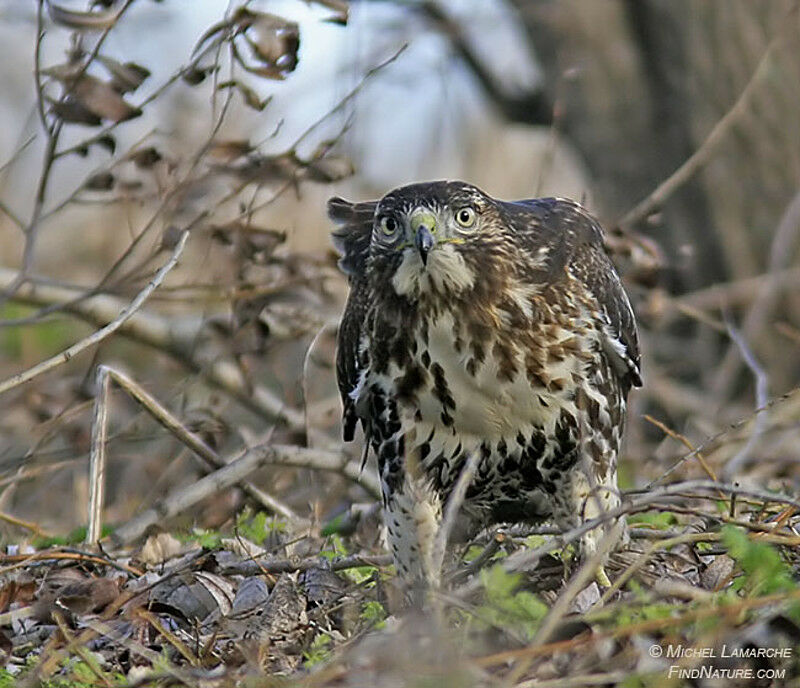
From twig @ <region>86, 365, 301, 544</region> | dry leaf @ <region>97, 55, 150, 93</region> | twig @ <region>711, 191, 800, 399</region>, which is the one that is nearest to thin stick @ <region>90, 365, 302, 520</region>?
twig @ <region>86, 365, 301, 544</region>

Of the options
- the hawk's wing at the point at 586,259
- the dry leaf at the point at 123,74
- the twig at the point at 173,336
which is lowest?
the twig at the point at 173,336

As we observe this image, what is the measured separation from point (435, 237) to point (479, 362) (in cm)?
40

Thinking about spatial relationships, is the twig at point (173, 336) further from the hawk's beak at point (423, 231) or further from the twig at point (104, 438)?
the hawk's beak at point (423, 231)

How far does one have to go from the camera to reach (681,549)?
4211mm

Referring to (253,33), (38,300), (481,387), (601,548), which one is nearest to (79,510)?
(38,300)

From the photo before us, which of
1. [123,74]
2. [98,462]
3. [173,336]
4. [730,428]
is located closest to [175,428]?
[98,462]

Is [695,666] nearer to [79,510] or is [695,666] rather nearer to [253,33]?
[253,33]

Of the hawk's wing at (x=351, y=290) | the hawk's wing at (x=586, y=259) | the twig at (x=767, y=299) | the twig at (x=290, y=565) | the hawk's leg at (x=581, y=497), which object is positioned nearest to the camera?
the twig at (x=290, y=565)

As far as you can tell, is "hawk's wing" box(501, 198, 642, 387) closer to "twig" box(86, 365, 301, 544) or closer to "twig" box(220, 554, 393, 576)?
"twig" box(220, 554, 393, 576)

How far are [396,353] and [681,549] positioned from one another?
3.64ft

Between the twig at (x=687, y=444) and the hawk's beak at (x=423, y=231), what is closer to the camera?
the hawk's beak at (x=423, y=231)

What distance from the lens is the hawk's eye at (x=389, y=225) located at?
3.96m

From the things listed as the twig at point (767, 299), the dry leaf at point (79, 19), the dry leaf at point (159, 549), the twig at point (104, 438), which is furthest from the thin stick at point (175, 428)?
the twig at point (767, 299)

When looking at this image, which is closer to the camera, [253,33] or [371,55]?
[253,33]
